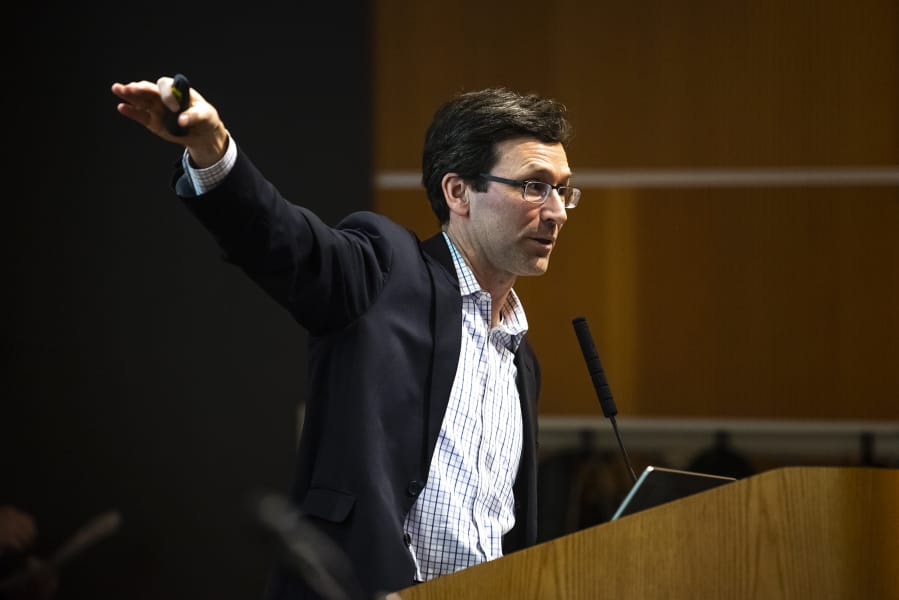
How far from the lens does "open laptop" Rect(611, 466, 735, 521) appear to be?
1.49 metres

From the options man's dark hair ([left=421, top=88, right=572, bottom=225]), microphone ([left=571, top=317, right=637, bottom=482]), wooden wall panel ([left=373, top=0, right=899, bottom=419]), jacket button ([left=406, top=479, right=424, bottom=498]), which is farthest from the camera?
wooden wall panel ([left=373, top=0, right=899, bottom=419])

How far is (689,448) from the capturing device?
3.71 m

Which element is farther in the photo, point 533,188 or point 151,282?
point 151,282

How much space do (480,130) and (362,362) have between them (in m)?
0.53

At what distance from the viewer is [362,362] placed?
67.7 inches

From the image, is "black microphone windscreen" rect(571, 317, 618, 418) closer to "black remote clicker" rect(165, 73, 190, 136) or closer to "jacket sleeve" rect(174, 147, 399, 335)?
"jacket sleeve" rect(174, 147, 399, 335)

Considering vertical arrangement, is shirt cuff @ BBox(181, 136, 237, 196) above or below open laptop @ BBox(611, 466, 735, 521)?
above

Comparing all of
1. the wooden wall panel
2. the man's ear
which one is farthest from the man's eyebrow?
the wooden wall panel

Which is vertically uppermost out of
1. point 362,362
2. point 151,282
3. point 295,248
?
point 295,248

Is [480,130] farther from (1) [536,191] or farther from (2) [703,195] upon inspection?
(2) [703,195]

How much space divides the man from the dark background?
1736mm

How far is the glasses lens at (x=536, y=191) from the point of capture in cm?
200

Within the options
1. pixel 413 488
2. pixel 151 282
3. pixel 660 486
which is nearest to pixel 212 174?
pixel 413 488

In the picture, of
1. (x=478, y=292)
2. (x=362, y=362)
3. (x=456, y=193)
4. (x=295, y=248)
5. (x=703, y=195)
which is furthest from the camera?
(x=703, y=195)
